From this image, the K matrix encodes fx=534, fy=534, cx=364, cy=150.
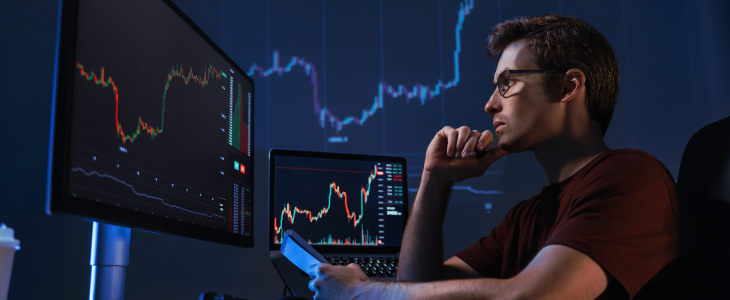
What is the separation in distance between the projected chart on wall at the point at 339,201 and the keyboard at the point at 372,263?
14 cm

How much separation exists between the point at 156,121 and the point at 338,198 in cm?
95

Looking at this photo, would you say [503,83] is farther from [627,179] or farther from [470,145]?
[627,179]

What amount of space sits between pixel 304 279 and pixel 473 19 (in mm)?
1306

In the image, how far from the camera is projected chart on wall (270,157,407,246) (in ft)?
6.21

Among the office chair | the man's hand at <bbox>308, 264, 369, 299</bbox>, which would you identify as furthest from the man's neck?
the man's hand at <bbox>308, 264, 369, 299</bbox>

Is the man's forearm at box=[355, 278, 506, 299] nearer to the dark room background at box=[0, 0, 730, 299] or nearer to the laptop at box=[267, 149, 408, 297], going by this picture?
the laptop at box=[267, 149, 408, 297]

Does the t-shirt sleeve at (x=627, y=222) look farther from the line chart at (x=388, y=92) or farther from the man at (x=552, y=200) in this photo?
the line chart at (x=388, y=92)

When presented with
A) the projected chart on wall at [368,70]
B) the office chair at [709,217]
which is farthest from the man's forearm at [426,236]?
the projected chart on wall at [368,70]

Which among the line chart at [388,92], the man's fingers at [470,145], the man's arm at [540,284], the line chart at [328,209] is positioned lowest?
the man's arm at [540,284]

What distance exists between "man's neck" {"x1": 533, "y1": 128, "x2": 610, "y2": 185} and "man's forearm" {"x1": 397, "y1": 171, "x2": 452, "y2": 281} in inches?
11.4

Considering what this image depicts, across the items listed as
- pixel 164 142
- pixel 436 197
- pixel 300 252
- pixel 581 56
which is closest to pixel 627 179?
pixel 581 56

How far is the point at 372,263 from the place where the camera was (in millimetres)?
1770

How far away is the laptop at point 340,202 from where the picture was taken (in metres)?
1.88

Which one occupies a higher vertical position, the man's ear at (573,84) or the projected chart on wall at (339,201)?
the man's ear at (573,84)
